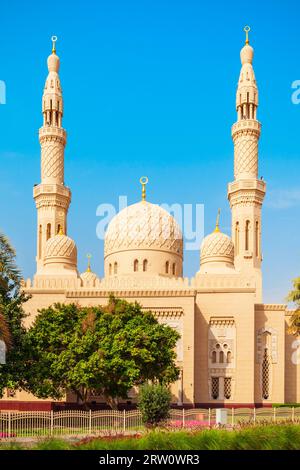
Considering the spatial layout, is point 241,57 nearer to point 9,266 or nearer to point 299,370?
point 299,370

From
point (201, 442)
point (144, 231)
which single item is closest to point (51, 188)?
point (144, 231)

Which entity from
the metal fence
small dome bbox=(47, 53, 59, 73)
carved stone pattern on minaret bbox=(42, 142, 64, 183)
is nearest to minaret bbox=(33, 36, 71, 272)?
carved stone pattern on minaret bbox=(42, 142, 64, 183)

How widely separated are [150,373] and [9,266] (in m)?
13.2

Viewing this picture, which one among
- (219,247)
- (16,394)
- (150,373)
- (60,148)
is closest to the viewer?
(150,373)

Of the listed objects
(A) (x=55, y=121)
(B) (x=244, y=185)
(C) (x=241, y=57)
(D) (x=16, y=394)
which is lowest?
(D) (x=16, y=394)

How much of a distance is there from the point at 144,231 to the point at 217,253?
5.14 metres

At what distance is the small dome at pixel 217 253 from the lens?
45375 millimetres

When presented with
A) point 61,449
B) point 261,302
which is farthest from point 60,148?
point 61,449

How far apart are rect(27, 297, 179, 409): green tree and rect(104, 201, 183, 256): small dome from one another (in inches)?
433

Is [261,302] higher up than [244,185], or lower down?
lower down

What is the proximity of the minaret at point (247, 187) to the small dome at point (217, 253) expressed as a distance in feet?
6.67

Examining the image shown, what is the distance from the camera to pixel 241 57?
51188 mm

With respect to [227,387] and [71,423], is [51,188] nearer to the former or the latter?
[227,387]

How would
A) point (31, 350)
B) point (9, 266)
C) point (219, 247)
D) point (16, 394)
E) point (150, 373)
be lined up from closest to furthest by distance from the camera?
point (9, 266)
point (31, 350)
point (150, 373)
point (16, 394)
point (219, 247)
